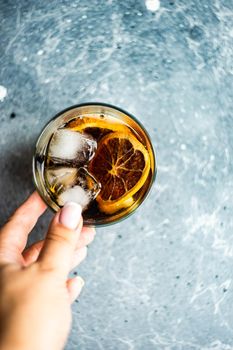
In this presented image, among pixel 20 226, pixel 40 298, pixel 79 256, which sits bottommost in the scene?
pixel 79 256

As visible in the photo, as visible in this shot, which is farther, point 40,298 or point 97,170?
point 97,170

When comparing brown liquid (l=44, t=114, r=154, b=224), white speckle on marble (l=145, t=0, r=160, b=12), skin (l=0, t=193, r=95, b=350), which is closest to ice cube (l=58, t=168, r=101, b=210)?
brown liquid (l=44, t=114, r=154, b=224)

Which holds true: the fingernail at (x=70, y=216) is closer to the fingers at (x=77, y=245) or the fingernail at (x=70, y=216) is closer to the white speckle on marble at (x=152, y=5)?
the fingers at (x=77, y=245)

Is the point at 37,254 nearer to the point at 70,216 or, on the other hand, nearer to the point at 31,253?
the point at 31,253

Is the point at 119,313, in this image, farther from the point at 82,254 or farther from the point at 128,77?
the point at 128,77

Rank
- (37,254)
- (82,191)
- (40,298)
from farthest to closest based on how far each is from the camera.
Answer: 1. (37,254)
2. (82,191)
3. (40,298)

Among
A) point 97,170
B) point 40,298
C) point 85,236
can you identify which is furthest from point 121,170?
point 40,298

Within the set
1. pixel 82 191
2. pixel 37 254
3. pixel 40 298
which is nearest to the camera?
pixel 40 298
